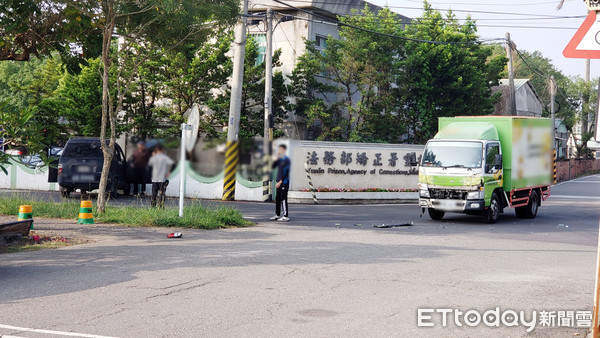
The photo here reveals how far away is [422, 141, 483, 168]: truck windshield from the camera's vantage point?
57.4 ft

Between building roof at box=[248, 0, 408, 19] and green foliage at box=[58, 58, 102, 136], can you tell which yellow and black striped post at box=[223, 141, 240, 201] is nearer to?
green foliage at box=[58, 58, 102, 136]

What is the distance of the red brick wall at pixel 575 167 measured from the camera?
49.7 meters

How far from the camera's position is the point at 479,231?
52.8ft

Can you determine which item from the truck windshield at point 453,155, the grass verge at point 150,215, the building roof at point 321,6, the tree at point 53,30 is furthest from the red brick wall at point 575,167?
the tree at point 53,30

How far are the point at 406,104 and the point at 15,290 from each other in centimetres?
2867

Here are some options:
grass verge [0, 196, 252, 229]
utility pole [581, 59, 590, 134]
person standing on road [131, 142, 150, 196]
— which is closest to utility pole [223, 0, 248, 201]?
person standing on road [131, 142, 150, 196]

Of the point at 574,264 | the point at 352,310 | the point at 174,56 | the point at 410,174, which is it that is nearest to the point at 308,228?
the point at 574,264

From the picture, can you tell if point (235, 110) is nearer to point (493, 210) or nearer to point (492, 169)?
point (492, 169)

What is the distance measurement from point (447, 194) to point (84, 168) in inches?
478

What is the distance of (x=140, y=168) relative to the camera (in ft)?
78.7

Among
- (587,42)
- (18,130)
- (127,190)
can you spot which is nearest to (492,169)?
(18,130)

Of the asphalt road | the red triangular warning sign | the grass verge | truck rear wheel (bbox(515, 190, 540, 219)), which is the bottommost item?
the asphalt road

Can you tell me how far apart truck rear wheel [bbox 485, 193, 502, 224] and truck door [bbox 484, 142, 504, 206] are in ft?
1.13

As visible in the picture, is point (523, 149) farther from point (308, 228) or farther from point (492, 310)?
point (492, 310)
